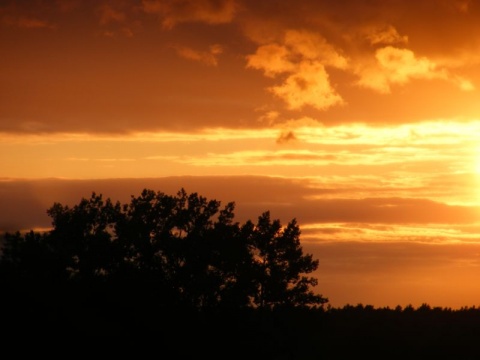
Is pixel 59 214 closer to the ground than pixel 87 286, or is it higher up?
higher up

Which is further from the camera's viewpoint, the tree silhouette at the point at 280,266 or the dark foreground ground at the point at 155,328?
the tree silhouette at the point at 280,266

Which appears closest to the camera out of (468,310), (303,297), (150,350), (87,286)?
(150,350)

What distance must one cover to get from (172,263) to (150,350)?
1530cm

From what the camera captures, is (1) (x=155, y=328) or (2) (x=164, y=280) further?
(2) (x=164, y=280)

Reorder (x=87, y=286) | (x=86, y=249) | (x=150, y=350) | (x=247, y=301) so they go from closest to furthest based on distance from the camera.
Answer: (x=150, y=350) < (x=87, y=286) < (x=86, y=249) < (x=247, y=301)

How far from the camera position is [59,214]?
7694 cm

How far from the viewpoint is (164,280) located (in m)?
73.2

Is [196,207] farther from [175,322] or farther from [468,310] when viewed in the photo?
[468,310]

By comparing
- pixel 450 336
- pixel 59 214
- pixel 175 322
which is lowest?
pixel 450 336

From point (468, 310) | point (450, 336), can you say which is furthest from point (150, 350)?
point (468, 310)

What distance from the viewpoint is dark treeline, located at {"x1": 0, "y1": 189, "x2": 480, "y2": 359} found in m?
61.5

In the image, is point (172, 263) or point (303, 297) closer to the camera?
point (172, 263)

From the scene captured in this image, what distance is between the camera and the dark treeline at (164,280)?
61500mm

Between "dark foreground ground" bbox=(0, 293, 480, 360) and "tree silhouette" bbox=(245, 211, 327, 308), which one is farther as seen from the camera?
"tree silhouette" bbox=(245, 211, 327, 308)
